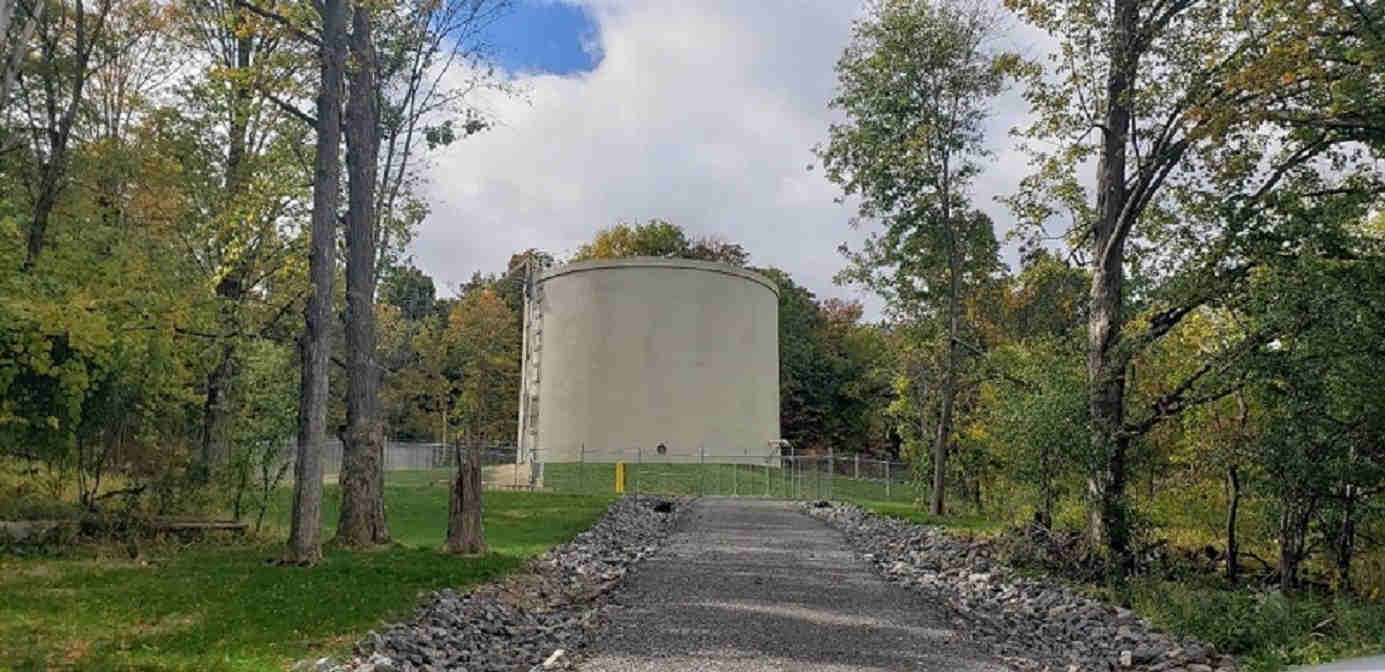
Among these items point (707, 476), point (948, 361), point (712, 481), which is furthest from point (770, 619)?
point (707, 476)

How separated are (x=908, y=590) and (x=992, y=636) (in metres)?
2.18

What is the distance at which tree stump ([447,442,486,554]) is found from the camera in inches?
465

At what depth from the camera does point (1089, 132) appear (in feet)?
40.3

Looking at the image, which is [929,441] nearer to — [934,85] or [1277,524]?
[934,85]

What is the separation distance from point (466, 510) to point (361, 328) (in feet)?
9.49

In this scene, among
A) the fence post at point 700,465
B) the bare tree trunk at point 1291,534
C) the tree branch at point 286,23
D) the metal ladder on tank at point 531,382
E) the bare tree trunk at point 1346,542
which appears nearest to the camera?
the bare tree trunk at point 1346,542

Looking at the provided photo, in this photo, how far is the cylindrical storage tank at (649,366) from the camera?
30.3 metres

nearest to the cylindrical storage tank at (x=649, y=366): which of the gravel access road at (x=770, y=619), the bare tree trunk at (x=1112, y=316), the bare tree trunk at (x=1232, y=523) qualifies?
the gravel access road at (x=770, y=619)

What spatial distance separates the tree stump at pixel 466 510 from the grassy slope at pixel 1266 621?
7135 millimetres

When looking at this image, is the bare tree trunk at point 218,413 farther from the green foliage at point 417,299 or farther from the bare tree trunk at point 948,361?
the green foliage at point 417,299

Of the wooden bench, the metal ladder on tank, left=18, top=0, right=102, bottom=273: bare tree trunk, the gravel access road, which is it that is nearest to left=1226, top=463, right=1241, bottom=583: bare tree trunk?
the gravel access road

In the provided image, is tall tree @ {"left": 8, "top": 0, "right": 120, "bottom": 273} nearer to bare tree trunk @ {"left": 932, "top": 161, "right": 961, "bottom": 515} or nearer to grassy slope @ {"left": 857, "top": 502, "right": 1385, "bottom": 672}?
bare tree trunk @ {"left": 932, "top": 161, "right": 961, "bottom": 515}

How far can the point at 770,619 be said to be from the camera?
8.12 meters

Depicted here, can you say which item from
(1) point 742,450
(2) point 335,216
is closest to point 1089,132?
(2) point 335,216
